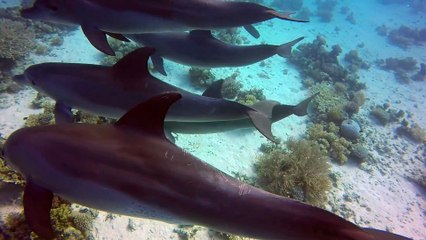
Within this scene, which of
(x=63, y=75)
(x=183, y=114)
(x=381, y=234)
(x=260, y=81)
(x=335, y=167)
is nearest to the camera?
(x=381, y=234)

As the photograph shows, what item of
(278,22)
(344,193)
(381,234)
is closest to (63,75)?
(381,234)

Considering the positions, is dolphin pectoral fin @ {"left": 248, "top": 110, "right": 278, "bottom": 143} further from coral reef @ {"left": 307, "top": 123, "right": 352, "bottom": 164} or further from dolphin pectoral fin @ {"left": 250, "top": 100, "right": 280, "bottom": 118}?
coral reef @ {"left": 307, "top": 123, "right": 352, "bottom": 164}

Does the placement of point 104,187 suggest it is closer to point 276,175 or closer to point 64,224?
point 64,224

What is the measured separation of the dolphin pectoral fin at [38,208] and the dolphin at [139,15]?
6.53 ft

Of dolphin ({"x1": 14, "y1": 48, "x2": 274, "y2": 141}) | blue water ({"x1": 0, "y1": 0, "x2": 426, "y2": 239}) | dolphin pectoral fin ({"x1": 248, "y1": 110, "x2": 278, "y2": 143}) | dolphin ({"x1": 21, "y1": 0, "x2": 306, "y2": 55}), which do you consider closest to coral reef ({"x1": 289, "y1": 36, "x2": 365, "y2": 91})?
blue water ({"x1": 0, "y1": 0, "x2": 426, "y2": 239})

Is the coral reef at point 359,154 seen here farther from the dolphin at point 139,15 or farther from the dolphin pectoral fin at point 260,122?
the dolphin at point 139,15

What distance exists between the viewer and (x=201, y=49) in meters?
5.08

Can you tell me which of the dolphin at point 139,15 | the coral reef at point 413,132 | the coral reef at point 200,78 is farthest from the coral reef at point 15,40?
the coral reef at point 413,132

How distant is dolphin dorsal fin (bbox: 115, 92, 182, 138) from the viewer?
240 centimetres

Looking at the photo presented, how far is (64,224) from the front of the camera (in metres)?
4.25

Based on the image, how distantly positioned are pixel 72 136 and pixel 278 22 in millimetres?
21674

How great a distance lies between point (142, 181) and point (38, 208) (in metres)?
0.94

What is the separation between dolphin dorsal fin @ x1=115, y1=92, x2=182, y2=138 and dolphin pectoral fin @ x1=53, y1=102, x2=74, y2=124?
64.2 inches

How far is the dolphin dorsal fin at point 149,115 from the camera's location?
2396 mm
